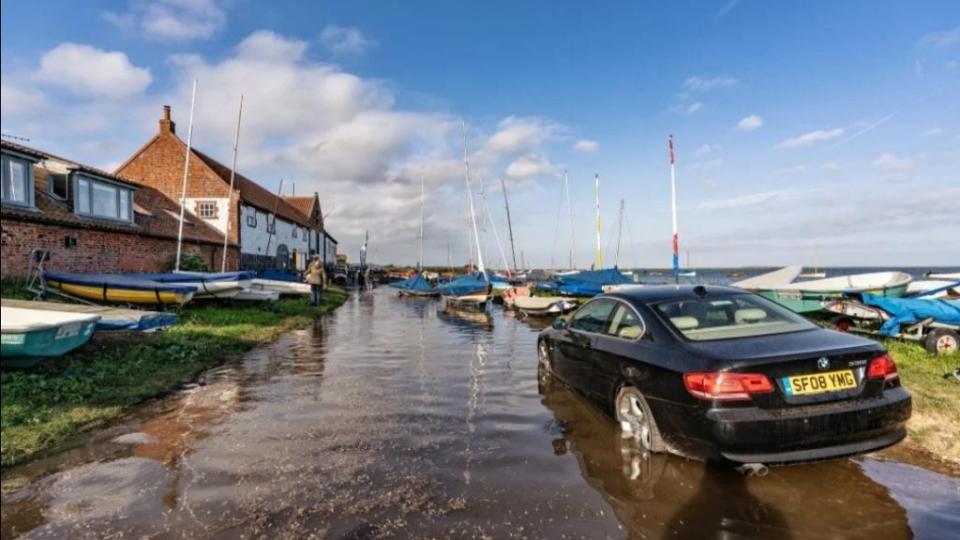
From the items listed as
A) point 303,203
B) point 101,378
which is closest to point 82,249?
point 101,378

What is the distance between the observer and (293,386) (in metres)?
7.86

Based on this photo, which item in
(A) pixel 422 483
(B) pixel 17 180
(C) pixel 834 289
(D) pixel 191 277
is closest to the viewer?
(A) pixel 422 483

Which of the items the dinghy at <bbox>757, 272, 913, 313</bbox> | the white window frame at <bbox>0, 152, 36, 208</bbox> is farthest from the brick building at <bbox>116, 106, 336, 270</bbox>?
the dinghy at <bbox>757, 272, 913, 313</bbox>

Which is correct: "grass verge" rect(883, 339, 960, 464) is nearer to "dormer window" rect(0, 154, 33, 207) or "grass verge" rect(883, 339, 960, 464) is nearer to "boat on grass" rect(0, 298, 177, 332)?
"boat on grass" rect(0, 298, 177, 332)

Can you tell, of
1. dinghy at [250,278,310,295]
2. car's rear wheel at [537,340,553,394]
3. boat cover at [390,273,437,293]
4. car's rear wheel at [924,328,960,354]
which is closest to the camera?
car's rear wheel at [537,340,553,394]

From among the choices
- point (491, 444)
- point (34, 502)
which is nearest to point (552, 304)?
point (491, 444)

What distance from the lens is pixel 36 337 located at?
19.7 feet

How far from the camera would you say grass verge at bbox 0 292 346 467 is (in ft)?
17.1

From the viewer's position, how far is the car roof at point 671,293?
5355mm

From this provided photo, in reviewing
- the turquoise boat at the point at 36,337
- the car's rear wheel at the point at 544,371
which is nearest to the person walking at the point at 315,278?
the turquoise boat at the point at 36,337

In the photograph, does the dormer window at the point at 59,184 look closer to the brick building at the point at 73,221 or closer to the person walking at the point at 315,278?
the brick building at the point at 73,221

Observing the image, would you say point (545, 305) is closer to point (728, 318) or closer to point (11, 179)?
point (728, 318)

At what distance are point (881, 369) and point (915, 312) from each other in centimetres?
825

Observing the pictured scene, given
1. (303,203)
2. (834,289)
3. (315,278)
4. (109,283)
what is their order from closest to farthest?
(109,283) → (834,289) → (315,278) → (303,203)
